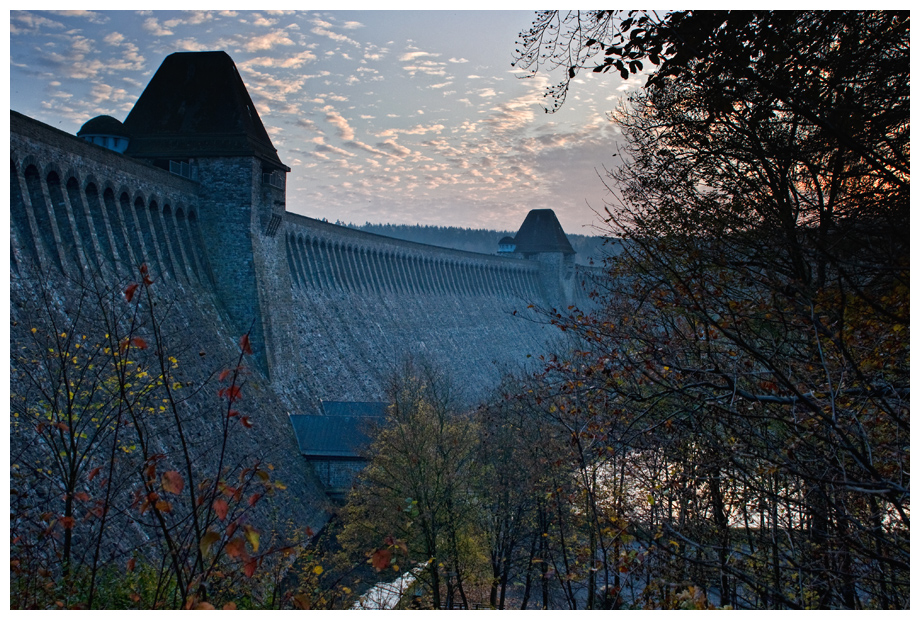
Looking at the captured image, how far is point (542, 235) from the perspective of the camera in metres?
64.0

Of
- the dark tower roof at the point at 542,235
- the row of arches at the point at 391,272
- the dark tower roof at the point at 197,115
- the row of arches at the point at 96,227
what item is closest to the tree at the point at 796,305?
the row of arches at the point at 96,227

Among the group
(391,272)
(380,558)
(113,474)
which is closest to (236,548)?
(380,558)

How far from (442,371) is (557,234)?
98.1ft

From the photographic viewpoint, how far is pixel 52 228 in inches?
647

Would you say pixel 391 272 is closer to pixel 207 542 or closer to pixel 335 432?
pixel 335 432

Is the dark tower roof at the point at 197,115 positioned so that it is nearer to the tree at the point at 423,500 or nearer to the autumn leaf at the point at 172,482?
the tree at the point at 423,500

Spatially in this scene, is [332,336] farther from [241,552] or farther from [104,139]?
[241,552]

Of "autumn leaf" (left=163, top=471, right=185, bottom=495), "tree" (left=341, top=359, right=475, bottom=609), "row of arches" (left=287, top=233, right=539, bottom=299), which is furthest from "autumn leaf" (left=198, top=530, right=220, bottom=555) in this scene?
"row of arches" (left=287, top=233, right=539, bottom=299)

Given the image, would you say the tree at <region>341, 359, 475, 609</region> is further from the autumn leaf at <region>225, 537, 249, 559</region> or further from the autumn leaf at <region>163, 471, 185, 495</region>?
the autumn leaf at <region>163, 471, 185, 495</region>

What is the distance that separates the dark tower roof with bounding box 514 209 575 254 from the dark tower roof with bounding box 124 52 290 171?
3984cm

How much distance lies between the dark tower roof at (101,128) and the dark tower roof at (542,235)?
43.4m

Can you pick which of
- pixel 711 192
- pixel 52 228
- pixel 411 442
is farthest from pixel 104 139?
pixel 711 192

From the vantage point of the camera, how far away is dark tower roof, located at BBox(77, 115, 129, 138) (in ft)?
80.5

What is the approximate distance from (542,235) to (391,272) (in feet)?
85.0
